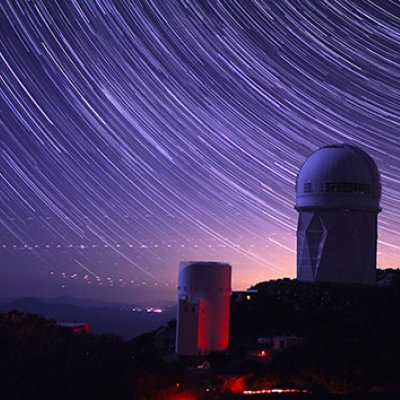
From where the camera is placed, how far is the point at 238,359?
85.9 feet

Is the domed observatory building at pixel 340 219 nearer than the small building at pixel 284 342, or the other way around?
the small building at pixel 284 342

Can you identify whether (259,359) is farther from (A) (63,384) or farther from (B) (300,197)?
(B) (300,197)

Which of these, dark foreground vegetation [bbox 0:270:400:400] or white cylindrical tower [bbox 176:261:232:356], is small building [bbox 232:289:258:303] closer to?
dark foreground vegetation [bbox 0:270:400:400]

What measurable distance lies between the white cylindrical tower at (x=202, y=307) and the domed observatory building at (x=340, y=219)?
9.91 metres

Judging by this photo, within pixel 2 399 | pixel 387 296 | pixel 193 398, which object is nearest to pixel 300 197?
pixel 387 296

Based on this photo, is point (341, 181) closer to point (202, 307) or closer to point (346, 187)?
point (346, 187)

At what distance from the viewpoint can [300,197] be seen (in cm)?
3806

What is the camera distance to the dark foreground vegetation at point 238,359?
20219mm

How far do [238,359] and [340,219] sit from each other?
12826 mm

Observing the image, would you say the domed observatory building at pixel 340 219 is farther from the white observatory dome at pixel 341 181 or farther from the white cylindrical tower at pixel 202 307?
the white cylindrical tower at pixel 202 307

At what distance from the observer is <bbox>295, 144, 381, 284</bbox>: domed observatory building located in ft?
119

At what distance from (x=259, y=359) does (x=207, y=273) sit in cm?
413

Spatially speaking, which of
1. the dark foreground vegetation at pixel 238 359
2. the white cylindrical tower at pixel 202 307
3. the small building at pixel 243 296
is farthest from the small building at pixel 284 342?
the small building at pixel 243 296

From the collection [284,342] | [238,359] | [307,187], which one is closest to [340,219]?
[307,187]
